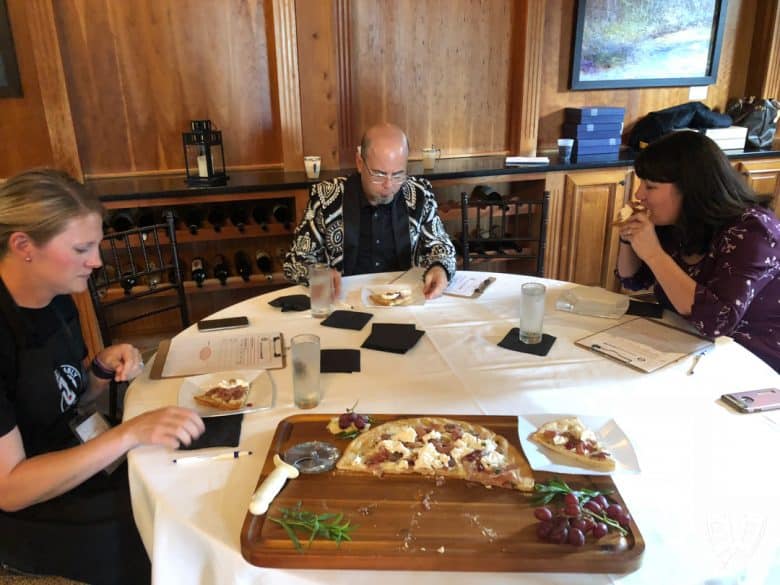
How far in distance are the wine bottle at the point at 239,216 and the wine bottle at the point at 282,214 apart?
0.49ft

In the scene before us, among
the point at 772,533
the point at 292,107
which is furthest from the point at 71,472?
the point at 292,107

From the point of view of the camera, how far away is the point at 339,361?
4.79 ft

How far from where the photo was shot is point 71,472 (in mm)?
1078

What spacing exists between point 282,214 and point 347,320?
1586 mm

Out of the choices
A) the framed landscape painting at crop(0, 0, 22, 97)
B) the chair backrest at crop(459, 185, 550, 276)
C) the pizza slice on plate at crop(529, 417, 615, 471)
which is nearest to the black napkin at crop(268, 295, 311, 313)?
the pizza slice on plate at crop(529, 417, 615, 471)

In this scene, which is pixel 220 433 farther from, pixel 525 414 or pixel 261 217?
pixel 261 217

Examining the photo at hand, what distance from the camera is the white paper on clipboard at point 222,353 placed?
1.45 m

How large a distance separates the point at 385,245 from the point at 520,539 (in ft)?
5.54

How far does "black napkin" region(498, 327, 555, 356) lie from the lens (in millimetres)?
1520

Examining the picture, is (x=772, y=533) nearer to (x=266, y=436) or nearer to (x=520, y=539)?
(x=520, y=539)

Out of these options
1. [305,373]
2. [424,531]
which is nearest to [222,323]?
[305,373]

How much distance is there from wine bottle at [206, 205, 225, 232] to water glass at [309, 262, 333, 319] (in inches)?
57.2

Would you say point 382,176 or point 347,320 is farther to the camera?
point 382,176

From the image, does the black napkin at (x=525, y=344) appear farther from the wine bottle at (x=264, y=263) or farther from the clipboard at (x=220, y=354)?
the wine bottle at (x=264, y=263)
